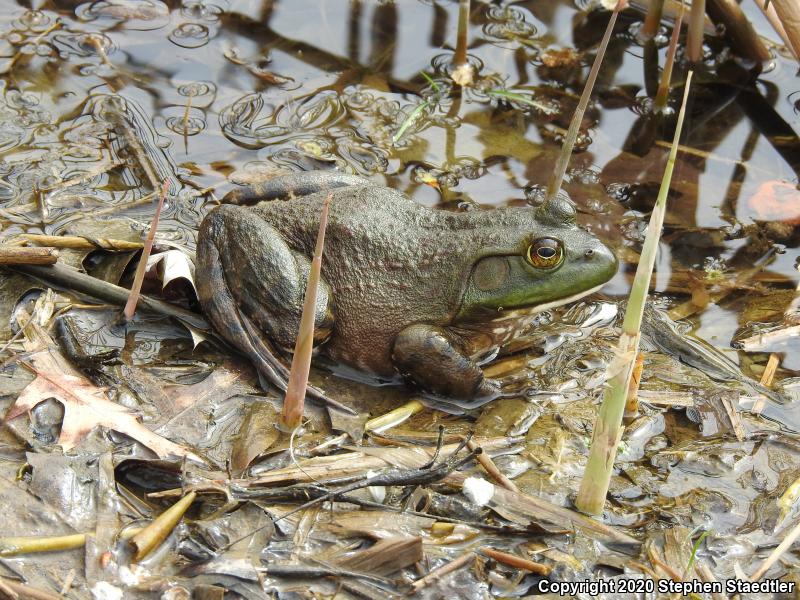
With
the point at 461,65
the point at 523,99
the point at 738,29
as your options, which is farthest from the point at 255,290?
the point at 738,29

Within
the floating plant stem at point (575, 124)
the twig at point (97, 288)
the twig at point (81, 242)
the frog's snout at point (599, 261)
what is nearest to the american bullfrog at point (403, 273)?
the frog's snout at point (599, 261)

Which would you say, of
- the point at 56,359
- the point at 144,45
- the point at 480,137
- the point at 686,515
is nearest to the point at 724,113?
the point at 480,137

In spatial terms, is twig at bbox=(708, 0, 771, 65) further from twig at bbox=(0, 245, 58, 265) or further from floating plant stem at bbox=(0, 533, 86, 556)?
floating plant stem at bbox=(0, 533, 86, 556)

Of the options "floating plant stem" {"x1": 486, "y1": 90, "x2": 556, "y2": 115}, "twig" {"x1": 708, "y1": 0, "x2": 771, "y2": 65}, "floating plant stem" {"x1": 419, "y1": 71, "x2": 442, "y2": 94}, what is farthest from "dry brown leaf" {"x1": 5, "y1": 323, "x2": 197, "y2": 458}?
"twig" {"x1": 708, "y1": 0, "x2": 771, "y2": 65}

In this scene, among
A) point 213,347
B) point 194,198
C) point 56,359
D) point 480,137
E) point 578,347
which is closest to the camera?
point 56,359

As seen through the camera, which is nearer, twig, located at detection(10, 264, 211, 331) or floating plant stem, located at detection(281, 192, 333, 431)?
floating plant stem, located at detection(281, 192, 333, 431)

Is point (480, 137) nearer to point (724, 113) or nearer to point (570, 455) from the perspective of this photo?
point (724, 113)

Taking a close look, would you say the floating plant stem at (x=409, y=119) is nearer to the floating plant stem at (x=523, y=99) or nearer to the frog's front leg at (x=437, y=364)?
the floating plant stem at (x=523, y=99)
